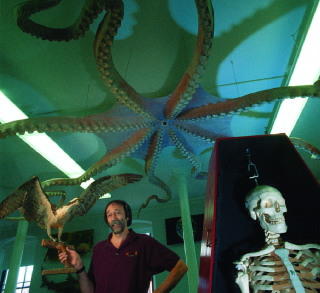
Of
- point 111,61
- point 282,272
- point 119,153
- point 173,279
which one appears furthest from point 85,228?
point 282,272

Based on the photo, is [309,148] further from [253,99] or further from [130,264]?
[130,264]

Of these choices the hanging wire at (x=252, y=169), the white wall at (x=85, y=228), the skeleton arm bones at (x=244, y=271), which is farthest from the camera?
the white wall at (x=85, y=228)

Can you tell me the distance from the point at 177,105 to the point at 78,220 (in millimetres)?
7448

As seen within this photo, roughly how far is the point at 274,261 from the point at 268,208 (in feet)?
0.92

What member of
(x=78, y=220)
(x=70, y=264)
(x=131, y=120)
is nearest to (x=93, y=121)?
(x=131, y=120)

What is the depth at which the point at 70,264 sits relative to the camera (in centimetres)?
177

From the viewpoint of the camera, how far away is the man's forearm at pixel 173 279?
148 cm

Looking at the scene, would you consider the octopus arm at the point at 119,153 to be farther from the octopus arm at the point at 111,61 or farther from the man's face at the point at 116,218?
the man's face at the point at 116,218

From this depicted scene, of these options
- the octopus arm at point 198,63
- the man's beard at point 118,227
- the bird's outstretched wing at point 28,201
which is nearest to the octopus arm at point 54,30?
the octopus arm at point 198,63

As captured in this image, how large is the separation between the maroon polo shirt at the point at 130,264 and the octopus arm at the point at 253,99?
1420 mm

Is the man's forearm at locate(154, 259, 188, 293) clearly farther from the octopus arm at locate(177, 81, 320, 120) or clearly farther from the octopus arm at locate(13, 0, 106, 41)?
the octopus arm at locate(13, 0, 106, 41)

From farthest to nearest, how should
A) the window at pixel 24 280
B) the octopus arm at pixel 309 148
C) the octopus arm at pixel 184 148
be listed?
the window at pixel 24 280
the octopus arm at pixel 184 148
the octopus arm at pixel 309 148

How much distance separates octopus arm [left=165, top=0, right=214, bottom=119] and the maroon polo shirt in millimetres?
1349

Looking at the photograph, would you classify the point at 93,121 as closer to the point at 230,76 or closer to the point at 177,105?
the point at 177,105
